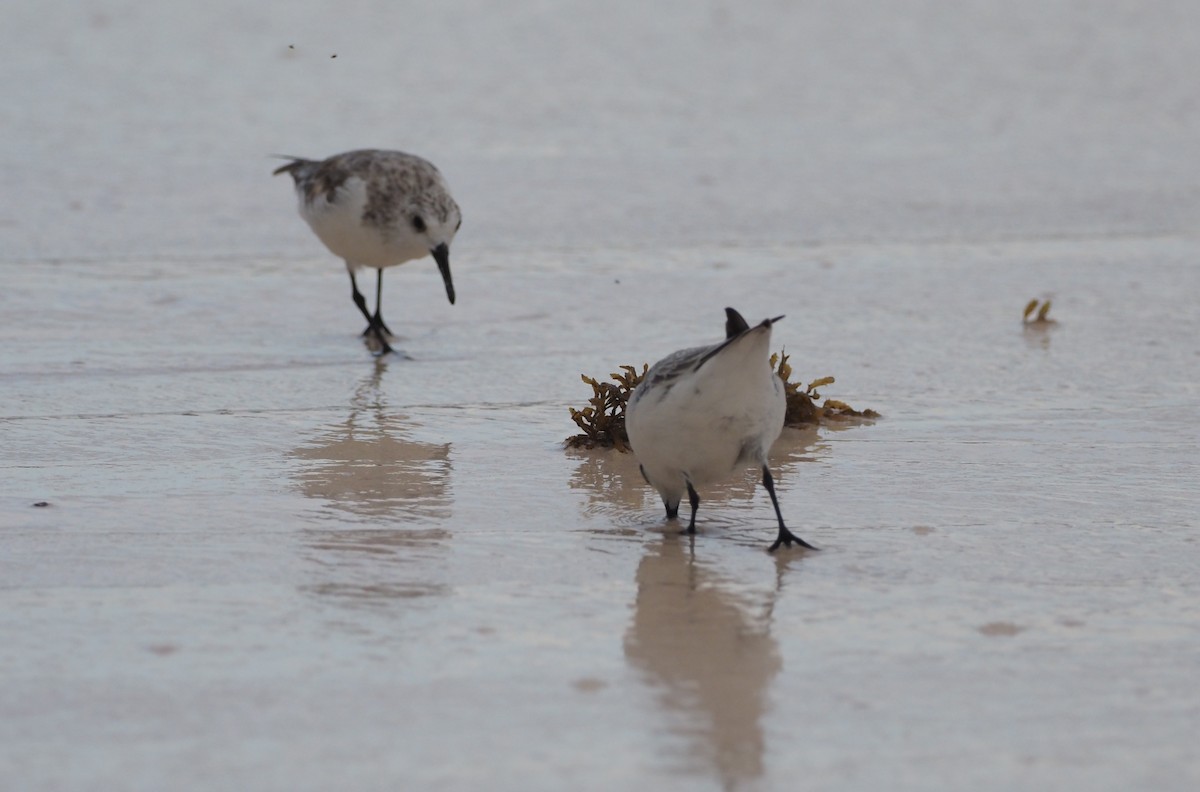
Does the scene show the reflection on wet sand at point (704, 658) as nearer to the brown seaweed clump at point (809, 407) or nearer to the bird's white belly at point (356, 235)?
the brown seaweed clump at point (809, 407)

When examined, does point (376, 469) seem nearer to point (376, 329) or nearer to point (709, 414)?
point (709, 414)

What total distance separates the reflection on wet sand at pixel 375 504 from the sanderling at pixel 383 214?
1.81 m

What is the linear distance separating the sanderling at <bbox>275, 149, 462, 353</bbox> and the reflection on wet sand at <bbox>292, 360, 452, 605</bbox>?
1811mm

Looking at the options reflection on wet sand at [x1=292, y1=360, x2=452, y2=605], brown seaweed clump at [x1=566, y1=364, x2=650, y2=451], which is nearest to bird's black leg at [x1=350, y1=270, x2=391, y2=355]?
reflection on wet sand at [x1=292, y1=360, x2=452, y2=605]

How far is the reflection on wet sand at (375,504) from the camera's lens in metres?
4.63

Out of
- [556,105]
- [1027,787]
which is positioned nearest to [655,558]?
[1027,787]

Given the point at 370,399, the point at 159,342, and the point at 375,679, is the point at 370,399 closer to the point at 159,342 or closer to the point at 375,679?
the point at 159,342

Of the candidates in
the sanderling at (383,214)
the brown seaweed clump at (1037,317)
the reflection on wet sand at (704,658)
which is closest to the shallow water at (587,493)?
the reflection on wet sand at (704,658)

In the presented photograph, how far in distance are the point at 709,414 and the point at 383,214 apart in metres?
4.34

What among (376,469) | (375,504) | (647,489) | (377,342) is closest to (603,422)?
(647,489)

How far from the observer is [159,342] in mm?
8297

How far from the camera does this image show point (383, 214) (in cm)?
884

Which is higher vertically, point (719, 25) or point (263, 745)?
point (719, 25)

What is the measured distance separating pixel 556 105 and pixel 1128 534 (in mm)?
12098
